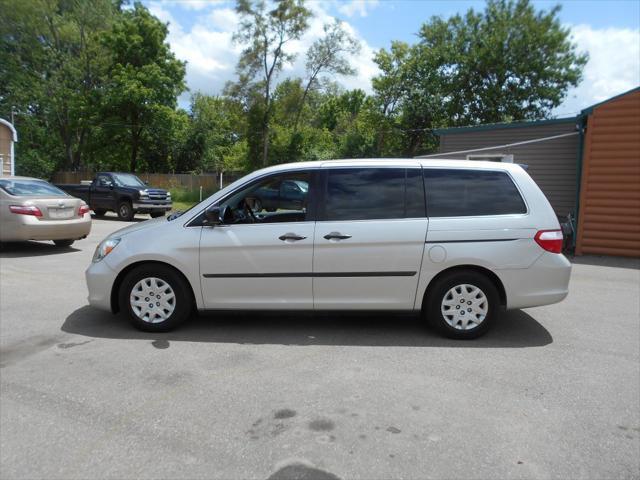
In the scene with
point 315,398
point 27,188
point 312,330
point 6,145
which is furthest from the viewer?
point 6,145

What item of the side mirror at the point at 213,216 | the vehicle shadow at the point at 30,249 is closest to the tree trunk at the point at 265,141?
the vehicle shadow at the point at 30,249

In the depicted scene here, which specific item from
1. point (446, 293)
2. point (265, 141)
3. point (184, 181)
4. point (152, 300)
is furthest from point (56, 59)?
point (446, 293)

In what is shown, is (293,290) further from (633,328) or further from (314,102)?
(314,102)

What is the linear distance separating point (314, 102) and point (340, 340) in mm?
32668

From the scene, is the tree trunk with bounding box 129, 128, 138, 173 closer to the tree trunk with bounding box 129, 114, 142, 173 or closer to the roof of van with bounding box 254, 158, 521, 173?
the tree trunk with bounding box 129, 114, 142, 173

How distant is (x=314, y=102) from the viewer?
3569cm

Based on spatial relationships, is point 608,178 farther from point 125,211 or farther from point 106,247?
point 125,211

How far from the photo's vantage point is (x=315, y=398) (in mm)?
3633

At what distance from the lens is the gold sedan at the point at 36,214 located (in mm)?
9445

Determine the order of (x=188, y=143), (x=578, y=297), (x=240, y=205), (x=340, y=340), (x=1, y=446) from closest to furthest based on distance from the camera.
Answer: (x=1, y=446) → (x=340, y=340) → (x=240, y=205) → (x=578, y=297) → (x=188, y=143)

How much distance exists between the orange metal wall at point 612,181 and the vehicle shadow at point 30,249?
37.1 ft

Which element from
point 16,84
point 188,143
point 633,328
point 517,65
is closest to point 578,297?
point 633,328

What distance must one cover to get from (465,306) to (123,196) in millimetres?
16150

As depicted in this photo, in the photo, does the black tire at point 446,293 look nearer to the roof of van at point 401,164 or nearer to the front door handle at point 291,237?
the roof of van at point 401,164
